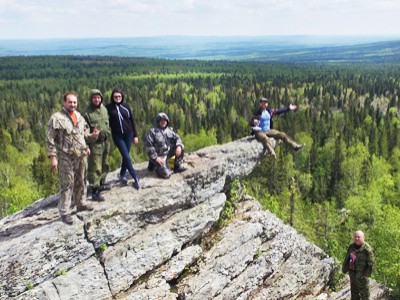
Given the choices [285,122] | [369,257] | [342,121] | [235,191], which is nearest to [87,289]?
[235,191]

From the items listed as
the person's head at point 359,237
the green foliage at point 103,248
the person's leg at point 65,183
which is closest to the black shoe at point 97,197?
the person's leg at point 65,183

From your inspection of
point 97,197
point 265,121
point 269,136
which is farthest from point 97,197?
point 269,136

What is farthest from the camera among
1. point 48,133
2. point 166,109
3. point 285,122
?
point 166,109

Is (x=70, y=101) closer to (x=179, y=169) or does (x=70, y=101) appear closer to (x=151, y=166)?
(x=151, y=166)

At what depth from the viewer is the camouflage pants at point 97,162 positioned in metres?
13.7

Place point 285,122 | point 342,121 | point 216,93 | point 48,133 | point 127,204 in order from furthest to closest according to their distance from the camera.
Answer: point 216,93, point 342,121, point 285,122, point 127,204, point 48,133

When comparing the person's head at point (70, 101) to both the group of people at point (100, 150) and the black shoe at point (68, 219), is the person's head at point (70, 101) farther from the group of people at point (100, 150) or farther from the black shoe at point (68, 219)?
the black shoe at point (68, 219)

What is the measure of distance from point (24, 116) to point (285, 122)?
273ft

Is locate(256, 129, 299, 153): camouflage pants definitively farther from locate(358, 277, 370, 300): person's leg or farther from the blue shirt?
locate(358, 277, 370, 300): person's leg

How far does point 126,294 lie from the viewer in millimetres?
13328

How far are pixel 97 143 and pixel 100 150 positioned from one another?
0.98 feet

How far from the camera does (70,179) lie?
1242 centimetres

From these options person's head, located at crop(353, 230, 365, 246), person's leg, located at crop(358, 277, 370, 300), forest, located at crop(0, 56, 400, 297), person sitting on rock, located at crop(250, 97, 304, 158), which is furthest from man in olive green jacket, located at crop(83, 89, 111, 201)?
forest, located at crop(0, 56, 400, 297)

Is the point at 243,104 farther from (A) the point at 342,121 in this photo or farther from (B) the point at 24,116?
(B) the point at 24,116
